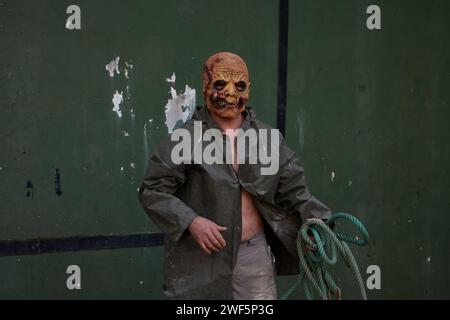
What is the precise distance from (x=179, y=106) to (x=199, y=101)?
132mm

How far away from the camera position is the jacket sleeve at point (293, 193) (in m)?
2.80

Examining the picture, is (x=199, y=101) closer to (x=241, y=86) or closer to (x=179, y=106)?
(x=179, y=106)

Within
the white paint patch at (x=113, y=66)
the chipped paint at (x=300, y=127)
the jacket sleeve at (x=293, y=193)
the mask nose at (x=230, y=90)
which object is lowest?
the jacket sleeve at (x=293, y=193)

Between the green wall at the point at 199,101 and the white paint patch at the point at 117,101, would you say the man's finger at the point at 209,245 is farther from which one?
the white paint patch at the point at 117,101

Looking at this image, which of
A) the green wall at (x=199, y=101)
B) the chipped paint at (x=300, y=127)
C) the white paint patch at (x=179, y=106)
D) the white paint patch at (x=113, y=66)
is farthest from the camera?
the chipped paint at (x=300, y=127)

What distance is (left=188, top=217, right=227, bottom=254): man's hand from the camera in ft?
8.35

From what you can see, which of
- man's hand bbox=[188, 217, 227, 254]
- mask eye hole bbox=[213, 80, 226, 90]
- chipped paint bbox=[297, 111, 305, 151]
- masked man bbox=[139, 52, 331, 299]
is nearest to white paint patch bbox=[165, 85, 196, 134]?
chipped paint bbox=[297, 111, 305, 151]

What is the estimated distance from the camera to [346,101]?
4.15 meters

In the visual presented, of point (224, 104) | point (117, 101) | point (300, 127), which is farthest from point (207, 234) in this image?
point (300, 127)

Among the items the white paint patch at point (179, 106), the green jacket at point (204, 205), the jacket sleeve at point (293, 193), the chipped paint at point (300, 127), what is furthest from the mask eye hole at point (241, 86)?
the chipped paint at point (300, 127)

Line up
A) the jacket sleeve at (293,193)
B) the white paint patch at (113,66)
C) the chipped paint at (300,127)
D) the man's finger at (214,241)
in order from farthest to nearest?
the chipped paint at (300,127), the white paint patch at (113,66), the jacket sleeve at (293,193), the man's finger at (214,241)

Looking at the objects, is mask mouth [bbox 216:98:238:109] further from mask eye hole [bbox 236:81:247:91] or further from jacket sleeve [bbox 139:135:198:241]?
jacket sleeve [bbox 139:135:198:241]

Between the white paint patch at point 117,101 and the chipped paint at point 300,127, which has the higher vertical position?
the white paint patch at point 117,101

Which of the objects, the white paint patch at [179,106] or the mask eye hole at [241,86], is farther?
the white paint patch at [179,106]
